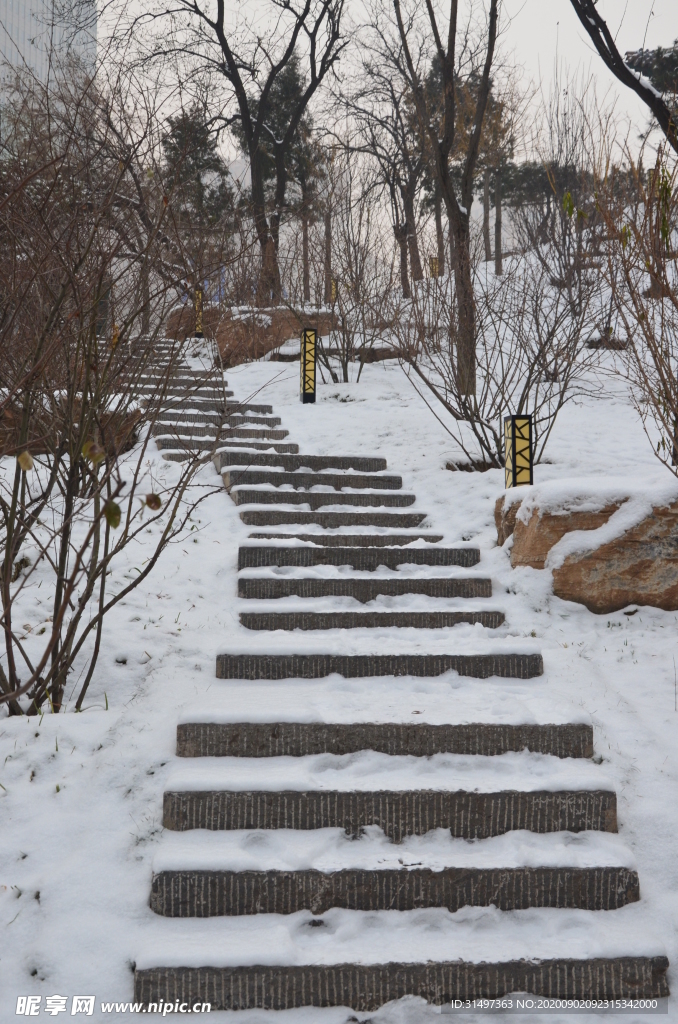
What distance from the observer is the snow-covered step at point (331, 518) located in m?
4.74

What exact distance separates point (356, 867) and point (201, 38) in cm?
1652

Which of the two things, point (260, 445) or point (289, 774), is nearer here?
point (289, 774)

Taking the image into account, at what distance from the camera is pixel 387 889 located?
2.31 meters

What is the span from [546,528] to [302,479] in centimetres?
198

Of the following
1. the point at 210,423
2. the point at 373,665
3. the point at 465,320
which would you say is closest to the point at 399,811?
the point at 373,665

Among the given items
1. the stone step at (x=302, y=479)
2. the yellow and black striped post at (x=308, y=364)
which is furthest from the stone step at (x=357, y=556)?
the yellow and black striped post at (x=308, y=364)

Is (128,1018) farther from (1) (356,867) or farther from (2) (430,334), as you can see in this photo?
(2) (430,334)

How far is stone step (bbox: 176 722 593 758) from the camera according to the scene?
2707 millimetres

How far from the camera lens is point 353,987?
2.08 metres

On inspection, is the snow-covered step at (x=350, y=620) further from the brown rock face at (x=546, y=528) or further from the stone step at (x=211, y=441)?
the stone step at (x=211, y=441)

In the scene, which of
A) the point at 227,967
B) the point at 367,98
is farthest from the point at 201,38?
the point at 227,967

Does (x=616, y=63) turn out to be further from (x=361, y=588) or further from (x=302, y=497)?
(x=361, y=588)

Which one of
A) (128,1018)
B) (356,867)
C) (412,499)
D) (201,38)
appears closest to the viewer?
(128,1018)

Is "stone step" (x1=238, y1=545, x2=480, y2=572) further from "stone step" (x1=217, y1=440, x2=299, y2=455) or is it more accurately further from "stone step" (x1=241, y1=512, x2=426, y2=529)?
"stone step" (x1=217, y1=440, x2=299, y2=455)
